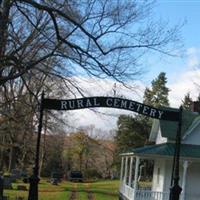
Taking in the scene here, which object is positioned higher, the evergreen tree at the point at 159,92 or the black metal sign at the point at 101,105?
the evergreen tree at the point at 159,92

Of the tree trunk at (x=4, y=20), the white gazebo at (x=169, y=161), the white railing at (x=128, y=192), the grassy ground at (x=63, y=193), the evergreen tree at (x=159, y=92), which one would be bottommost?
the grassy ground at (x=63, y=193)

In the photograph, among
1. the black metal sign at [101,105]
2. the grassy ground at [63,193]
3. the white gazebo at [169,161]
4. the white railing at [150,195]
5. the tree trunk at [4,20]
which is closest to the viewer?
the black metal sign at [101,105]

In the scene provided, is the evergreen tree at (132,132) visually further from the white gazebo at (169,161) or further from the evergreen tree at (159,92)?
the white gazebo at (169,161)

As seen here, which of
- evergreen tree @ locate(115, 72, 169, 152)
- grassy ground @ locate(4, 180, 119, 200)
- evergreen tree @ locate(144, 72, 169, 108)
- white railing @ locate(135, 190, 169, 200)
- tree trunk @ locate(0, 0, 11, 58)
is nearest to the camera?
tree trunk @ locate(0, 0, 11, 58)

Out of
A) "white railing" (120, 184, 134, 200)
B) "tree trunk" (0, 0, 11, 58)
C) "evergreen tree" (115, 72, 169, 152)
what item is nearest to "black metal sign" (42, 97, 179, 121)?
"tree trunk" (0, 0, 11, 58)

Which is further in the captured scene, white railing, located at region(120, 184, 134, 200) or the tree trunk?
white railing, located at region(120, 184, 134, 200)

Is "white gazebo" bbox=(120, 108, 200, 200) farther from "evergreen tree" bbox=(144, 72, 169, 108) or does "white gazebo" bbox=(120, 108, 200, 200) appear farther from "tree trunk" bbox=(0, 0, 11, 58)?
"evergreen tree" bbox=(144, 72, 169, 108)

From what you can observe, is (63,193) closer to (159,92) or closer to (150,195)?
(150,195)

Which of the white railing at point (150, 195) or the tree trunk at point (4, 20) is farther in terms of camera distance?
the white railing at point (150, 195)

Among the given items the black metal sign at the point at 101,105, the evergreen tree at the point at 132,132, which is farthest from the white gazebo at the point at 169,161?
the evergreen tree at the point at 132,132

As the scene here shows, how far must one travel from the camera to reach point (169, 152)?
34125 millimetres

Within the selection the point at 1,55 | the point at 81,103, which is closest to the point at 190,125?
the point at 1,55

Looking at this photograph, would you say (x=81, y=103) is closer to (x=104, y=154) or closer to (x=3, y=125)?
(x=3, y=125)

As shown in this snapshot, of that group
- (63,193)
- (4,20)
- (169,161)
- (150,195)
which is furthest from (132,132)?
(4,20)
